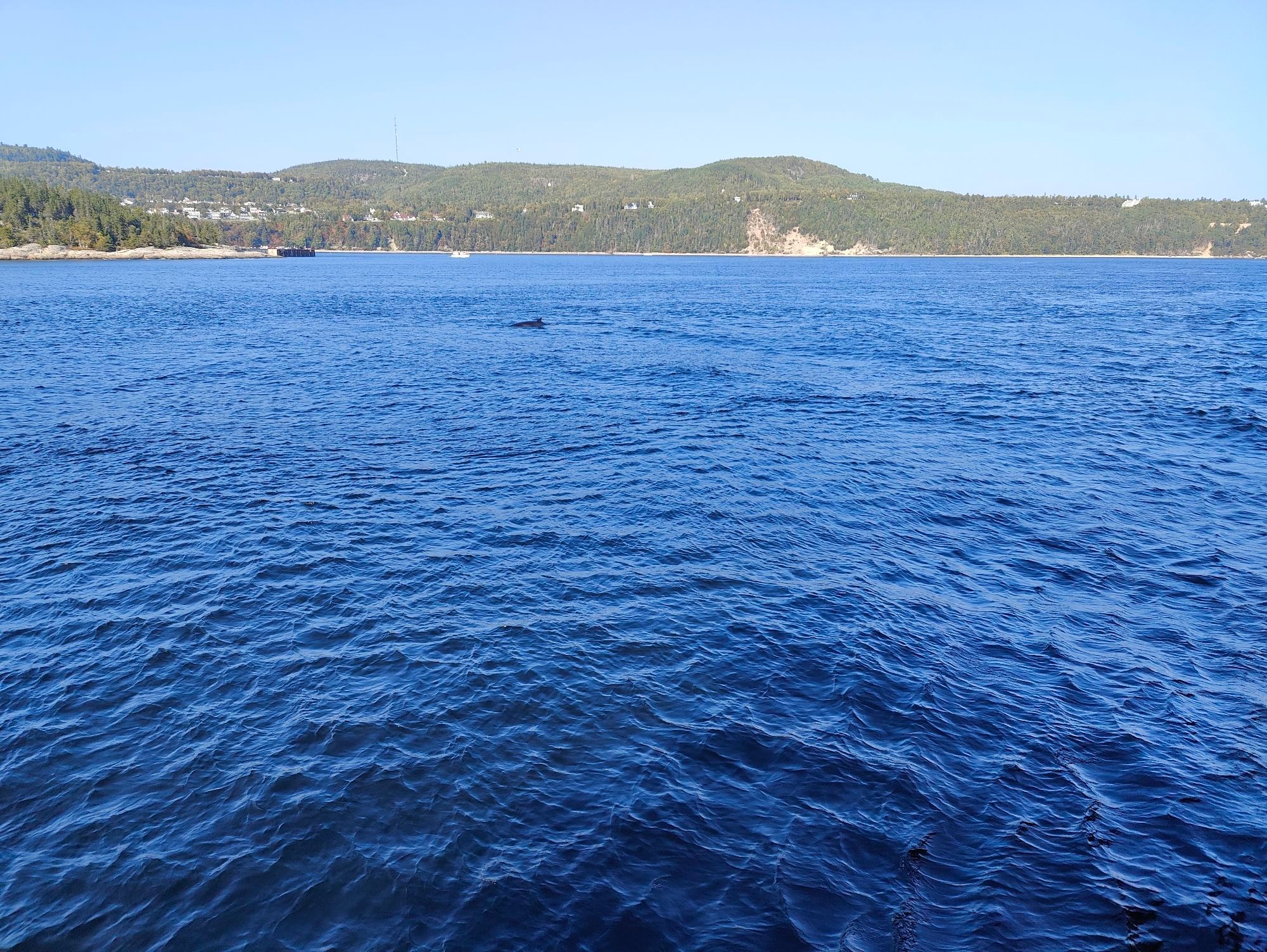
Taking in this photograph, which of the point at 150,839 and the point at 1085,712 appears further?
the point at 1085,712

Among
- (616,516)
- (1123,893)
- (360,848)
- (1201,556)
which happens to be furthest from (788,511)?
(360,848)

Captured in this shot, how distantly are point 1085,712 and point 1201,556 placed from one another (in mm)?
10715

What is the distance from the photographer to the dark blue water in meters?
10.8

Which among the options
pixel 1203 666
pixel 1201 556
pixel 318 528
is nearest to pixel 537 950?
pixel 1203 666

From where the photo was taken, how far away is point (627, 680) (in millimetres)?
16016

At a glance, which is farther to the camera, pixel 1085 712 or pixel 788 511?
pixel 788 511

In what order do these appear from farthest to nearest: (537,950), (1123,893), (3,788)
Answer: (3,788), (1123,893), (537,950)

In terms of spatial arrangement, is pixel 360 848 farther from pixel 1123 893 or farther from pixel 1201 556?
pixel 1201 556

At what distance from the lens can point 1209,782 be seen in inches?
520

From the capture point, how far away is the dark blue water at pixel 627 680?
10.8 metres

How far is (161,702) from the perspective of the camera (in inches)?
597

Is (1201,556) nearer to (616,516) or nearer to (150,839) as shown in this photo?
(616,516)

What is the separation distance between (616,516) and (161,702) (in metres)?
13.4

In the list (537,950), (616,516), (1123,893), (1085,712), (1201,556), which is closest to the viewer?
(537,950)
